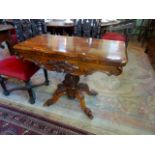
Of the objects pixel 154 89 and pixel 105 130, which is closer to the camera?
pixel 105 130

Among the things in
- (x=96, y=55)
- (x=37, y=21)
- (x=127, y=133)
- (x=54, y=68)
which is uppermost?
(x=37, y=21)

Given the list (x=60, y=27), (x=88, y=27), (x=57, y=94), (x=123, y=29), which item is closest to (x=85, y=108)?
(x=57, y=94)

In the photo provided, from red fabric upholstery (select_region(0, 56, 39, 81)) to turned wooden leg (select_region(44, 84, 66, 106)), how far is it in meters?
0.37

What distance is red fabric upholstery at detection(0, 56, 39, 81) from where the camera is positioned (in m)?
1.60

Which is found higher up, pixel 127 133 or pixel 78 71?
pixel 78 71

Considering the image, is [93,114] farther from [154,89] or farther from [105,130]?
[154,89]

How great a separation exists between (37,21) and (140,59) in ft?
7.79

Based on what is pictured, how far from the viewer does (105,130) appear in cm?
148

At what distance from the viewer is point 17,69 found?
1633 millimetres

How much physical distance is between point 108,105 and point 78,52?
90 cm

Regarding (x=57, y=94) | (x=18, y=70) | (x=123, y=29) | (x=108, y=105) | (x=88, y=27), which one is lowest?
(x=108, y=105)

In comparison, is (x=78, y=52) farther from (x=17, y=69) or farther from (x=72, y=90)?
(x=17, y=69)
